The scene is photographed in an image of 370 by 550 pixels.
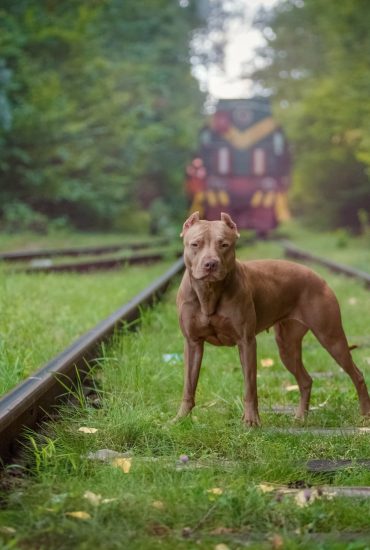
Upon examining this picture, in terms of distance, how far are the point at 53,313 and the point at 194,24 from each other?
35886 millimetres

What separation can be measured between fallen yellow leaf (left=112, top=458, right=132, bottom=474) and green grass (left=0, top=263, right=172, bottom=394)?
1.07 meters

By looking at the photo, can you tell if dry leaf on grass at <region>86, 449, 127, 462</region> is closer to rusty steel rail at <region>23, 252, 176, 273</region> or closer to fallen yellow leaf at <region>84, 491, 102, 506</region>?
fallen yellow leaf at <region>84, 491, 102, 506</region>

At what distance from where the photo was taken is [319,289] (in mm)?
4004

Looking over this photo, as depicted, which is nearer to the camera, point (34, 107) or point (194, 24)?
point (34, 107)

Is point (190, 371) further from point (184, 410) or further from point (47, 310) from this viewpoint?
point (47, 310)

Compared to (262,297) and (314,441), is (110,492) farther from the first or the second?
(262,297)

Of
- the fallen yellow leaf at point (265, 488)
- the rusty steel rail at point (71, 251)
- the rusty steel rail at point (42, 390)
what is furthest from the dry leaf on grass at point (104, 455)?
the rusty steel rail at point (71, 251)

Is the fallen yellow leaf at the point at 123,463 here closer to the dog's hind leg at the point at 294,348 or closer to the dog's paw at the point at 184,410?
the dog's paw at the point at 184,410

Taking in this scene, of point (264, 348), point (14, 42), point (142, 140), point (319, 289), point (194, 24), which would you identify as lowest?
point (264, 348)

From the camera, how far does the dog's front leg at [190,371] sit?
380cm

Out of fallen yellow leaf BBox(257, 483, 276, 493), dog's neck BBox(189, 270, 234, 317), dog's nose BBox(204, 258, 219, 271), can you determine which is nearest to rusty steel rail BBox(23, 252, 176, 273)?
dog's neck BBox(189, 270, 234, 317)

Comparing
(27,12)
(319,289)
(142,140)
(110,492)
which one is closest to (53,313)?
(319,289)

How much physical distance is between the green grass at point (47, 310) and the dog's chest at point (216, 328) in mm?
995

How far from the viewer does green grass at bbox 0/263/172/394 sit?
474 centimetres
